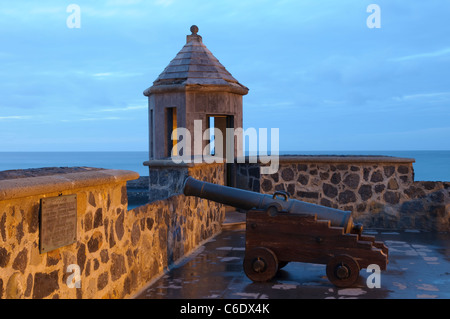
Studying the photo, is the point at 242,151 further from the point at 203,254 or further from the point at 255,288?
the point at 255,288

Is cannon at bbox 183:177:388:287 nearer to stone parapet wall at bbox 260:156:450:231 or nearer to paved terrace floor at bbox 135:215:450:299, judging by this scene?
paved terrace floor at bbox 135:215:450:299

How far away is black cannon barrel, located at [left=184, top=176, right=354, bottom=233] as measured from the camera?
230 inches

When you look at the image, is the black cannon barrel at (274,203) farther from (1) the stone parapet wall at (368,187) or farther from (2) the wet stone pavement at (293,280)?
(1) the stone parapet wall at (368,187)

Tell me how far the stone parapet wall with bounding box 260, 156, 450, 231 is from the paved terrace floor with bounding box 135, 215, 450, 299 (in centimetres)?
237

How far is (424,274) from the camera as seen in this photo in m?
6.36

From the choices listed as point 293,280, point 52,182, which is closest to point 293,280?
point 293,280

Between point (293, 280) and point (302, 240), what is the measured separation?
1.79 feet

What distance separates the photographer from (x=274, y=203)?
5898 mm

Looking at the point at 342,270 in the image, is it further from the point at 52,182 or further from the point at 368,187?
the point at 368,187

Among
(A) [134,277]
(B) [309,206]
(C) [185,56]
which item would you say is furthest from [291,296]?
(C) [185,56]

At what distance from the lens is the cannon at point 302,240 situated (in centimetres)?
564

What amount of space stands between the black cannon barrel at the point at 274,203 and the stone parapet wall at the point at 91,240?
26.6 inches

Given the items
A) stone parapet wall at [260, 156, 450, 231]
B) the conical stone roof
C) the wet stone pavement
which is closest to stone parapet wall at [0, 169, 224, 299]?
the wet stone pavement

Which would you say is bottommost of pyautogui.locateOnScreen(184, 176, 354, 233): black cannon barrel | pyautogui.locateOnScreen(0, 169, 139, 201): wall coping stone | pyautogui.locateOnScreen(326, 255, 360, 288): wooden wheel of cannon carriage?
pyautogui.locateOnScreen(326, 255, 360, 288): wooden wheel of cannon carriage
